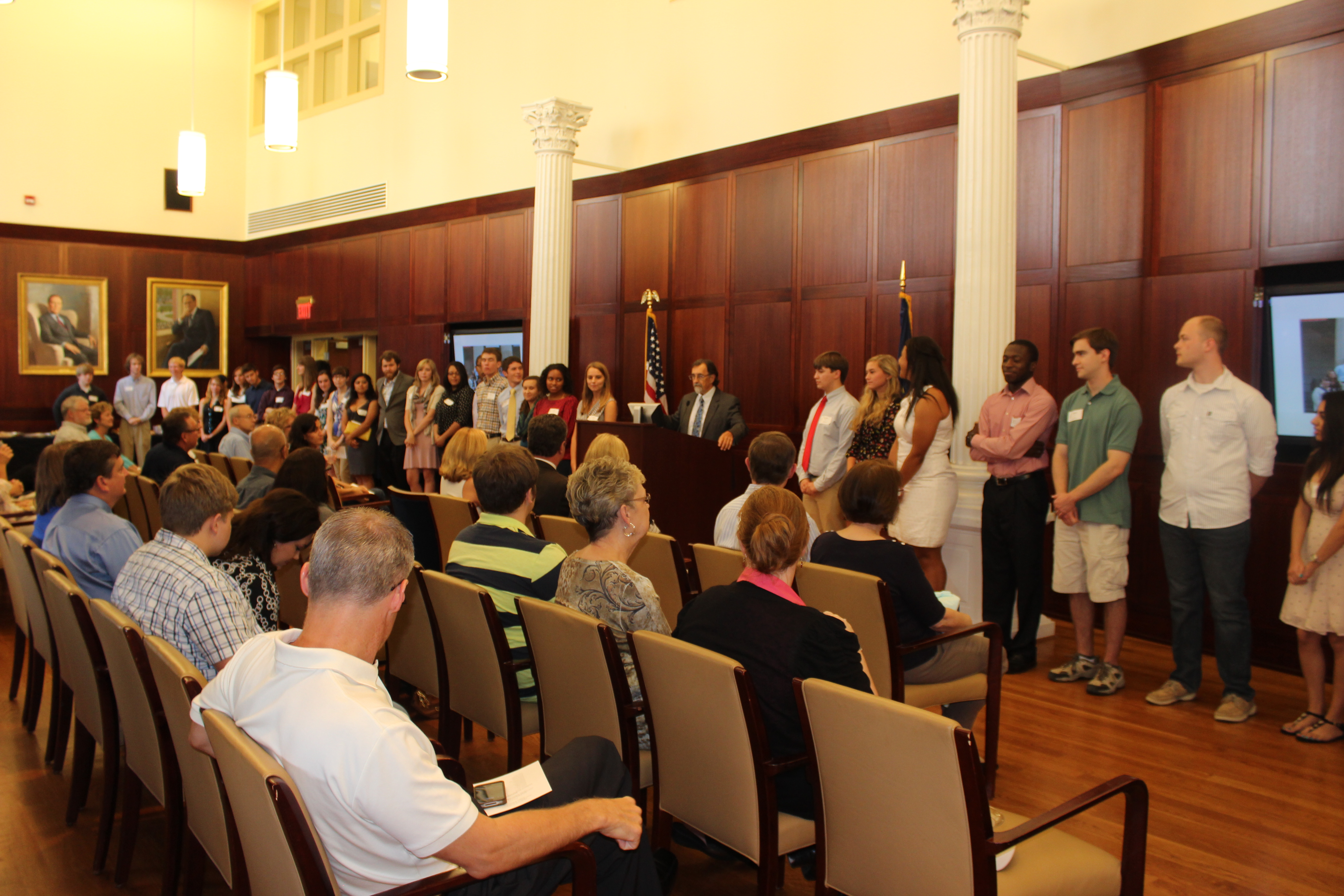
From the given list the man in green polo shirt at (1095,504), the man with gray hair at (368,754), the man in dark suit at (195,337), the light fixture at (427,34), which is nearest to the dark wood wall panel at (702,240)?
the light fixture at (427,34)

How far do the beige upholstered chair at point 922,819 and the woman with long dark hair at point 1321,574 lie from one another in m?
Answer: 2.35

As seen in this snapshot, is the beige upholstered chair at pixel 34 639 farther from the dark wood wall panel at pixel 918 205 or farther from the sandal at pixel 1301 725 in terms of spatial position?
the dark wood wall panel at pixel 918 205

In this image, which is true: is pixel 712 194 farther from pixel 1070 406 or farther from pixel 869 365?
pixel 1070 406

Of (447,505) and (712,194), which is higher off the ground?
(712,194)

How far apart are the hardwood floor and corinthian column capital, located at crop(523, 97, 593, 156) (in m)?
6.04

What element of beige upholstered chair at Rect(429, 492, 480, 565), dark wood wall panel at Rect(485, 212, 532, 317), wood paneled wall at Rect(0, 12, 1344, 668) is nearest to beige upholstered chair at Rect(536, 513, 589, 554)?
beige upholstered chair at Rect(429, 492, 480, 565)

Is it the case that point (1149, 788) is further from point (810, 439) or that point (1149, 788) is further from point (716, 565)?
point (810, 439)

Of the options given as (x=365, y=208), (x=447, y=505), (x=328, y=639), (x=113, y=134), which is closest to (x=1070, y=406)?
(x=447, y=505)

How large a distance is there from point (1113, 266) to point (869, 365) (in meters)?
1.58

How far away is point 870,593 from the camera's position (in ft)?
9.86

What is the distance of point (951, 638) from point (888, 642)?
0.80 feet

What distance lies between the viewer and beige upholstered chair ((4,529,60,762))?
3.45m

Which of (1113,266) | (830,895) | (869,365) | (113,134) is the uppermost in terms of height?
(113,134)

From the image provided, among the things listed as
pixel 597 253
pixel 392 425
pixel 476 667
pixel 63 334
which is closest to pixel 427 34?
pixel 597 253
